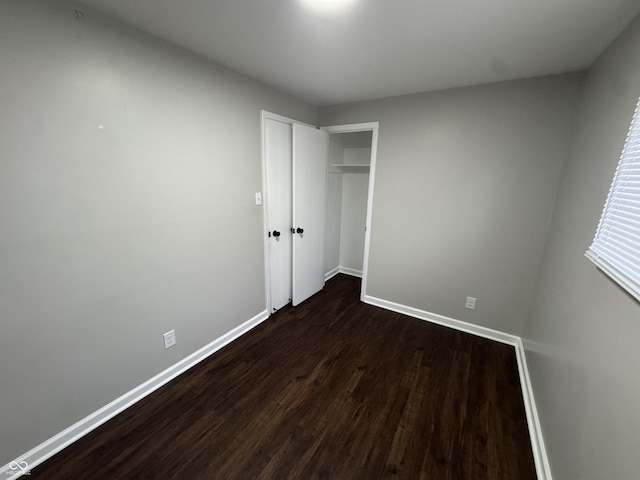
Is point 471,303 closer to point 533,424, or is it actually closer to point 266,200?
point 533,424

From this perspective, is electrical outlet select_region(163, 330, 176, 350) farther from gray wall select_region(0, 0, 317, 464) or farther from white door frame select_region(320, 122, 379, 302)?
white door frame select_region(320, 122, 379, 302)

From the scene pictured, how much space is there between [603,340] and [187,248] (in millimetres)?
2358

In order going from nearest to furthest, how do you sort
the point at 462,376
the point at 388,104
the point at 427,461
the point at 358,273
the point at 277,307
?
1. the point at 427,461
2. the point at 462,376
3. the point at 388,104
4. the point at 277,307
5. the point at 358,273

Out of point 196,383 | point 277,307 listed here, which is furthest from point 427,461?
point 277,307

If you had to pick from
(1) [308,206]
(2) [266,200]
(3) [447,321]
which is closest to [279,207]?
(2) [266,200]

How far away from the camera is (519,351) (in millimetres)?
2283

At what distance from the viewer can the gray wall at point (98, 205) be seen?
1.16m

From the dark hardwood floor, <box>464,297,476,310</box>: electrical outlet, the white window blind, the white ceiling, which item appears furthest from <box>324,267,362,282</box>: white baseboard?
the white window blind

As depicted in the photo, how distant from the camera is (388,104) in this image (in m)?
2.62

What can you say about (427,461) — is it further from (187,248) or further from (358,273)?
(358,273)

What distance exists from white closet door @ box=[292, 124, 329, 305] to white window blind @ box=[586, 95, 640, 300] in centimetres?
229

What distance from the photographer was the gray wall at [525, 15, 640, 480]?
34.1 inches

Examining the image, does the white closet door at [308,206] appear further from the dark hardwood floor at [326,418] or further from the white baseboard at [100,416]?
the white baseboard at [100,416]

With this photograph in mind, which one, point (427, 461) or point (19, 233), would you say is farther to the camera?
point (427, 461)
